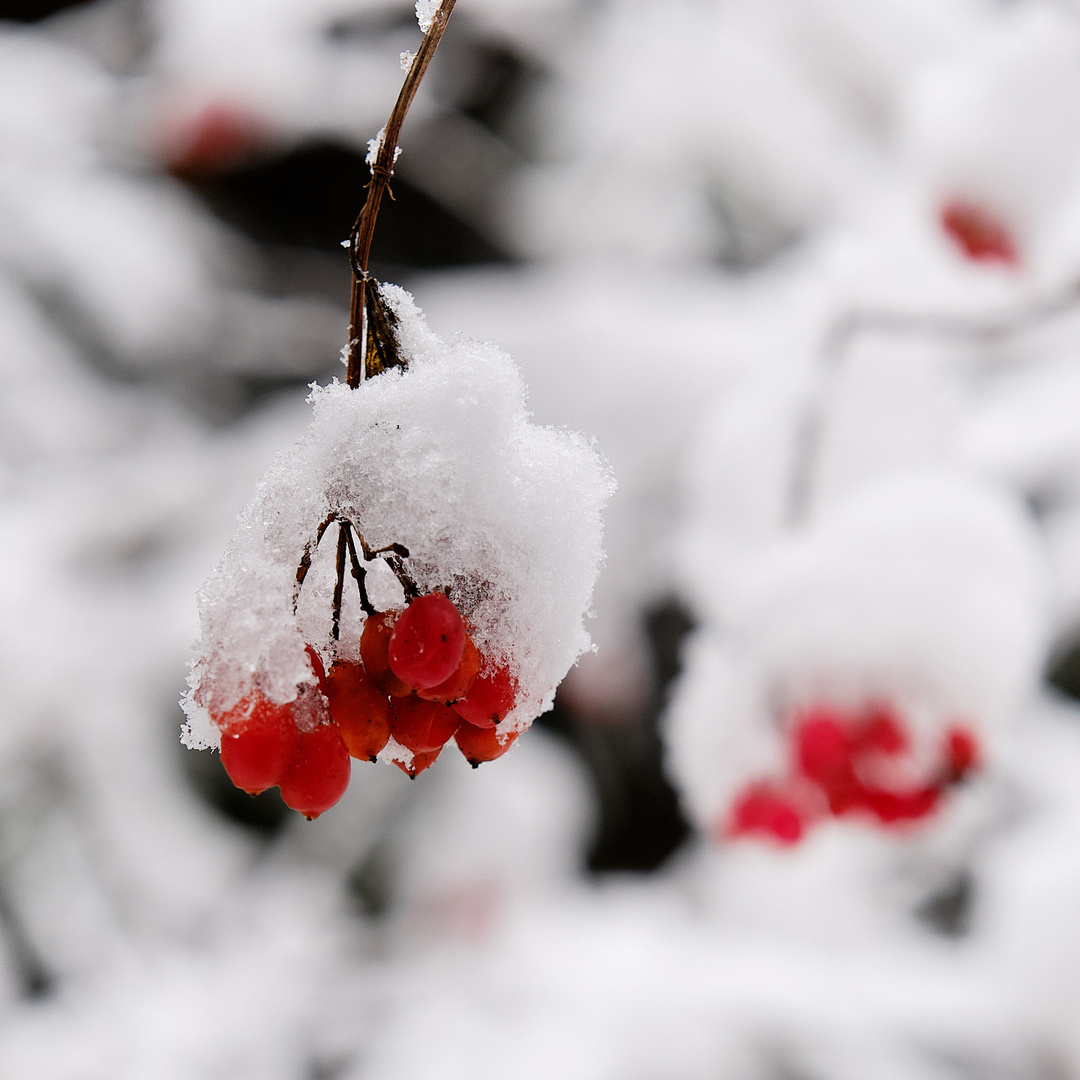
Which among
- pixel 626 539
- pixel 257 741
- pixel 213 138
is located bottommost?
pixel 626 539

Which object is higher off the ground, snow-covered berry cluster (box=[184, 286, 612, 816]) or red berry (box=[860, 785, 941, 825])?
snow-covered berry cluster (box=[184, 286, 612, 816])

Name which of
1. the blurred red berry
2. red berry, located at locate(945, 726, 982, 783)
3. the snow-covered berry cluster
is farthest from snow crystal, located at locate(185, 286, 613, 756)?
the blurred red berry

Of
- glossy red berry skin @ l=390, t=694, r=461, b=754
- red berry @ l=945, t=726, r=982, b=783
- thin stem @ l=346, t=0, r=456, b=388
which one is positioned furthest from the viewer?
red berry @ l=945, t=726, r=982, b=783

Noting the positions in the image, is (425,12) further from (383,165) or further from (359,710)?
(359,710)

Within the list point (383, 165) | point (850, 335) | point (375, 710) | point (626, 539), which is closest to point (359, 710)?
point (375, 710)

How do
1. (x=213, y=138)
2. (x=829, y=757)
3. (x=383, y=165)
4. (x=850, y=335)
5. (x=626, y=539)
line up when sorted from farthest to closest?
(x=213, y=138)
(x=626, y=539)
(x=850, y=335)
(x=829, y=757)
(x=383, y=165)

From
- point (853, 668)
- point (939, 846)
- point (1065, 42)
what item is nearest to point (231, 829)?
point (939, 846)

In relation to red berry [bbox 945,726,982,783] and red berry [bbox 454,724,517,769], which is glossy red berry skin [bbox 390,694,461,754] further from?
red berry [bbox 945,726,982,783]

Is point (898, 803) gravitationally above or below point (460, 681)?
below

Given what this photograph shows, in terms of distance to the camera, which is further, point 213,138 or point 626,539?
point 213,138
